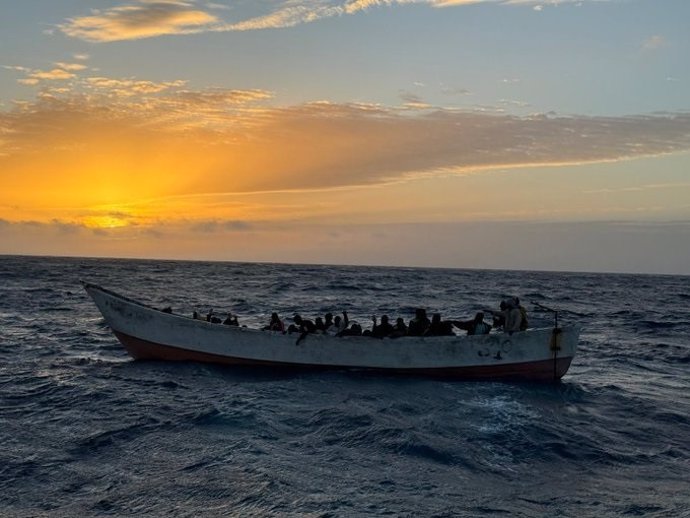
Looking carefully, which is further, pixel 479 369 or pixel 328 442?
pixel 479 369

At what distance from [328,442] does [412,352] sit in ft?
23.3

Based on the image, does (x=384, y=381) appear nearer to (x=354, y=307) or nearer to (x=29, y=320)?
(x=29, y=320)

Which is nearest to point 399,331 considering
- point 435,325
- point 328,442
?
point 435,325

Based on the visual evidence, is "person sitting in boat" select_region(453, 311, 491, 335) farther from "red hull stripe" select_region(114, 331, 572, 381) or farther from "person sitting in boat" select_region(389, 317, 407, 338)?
"person sitting in boat" select_region(389, 317, 407, 338)

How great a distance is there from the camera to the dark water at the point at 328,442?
11.6 meters

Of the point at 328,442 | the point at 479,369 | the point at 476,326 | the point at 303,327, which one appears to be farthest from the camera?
the point at 303,327

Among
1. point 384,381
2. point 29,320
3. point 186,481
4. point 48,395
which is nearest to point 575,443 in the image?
point 384,381

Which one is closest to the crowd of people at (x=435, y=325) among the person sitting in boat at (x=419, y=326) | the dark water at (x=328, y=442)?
the person sitting in boat at (x=419, y=326)

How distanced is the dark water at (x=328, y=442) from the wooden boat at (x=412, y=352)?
449 mm

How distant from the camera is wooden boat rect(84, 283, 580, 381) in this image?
70.7 ft

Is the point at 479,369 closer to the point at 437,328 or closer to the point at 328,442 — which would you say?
the point at 437,328

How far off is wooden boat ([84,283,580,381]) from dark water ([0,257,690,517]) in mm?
449

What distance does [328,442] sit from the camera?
15.1 m

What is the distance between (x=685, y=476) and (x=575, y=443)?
2.78m
